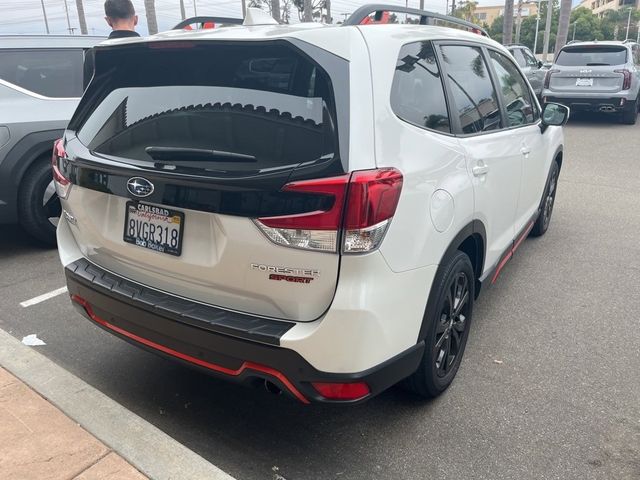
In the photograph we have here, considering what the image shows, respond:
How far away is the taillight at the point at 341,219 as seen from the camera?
6.79 feet

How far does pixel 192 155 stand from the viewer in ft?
7.64

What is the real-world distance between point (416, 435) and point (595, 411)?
93cm

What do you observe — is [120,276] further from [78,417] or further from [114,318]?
[78,417]

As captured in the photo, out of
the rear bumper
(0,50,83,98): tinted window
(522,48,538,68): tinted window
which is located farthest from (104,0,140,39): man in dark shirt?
(522,48,538,68): tinted window

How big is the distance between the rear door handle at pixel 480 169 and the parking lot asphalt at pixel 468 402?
111 centimetres

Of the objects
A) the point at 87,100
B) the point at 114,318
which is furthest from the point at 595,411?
the point at 87,100

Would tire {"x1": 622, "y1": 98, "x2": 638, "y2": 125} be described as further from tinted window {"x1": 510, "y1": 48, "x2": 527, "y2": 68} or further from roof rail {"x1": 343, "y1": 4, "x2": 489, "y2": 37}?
roof rail {"x1": 343, "y1": 4, "x2": 489, "y2": 37}

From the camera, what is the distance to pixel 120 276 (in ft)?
8.99

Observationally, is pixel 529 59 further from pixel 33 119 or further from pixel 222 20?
pixel 222 20

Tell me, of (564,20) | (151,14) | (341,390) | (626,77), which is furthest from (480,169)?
(564,20)

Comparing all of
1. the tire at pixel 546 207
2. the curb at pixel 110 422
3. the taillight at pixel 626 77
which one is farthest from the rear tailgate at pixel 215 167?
the taillight at pixel 626 77

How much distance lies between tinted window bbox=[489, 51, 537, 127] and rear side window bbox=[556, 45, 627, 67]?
29.0 ft

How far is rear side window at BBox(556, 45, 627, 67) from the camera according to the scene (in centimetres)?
1186

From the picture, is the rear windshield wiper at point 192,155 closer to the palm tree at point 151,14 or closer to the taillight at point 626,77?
the taillight at point 626,77
